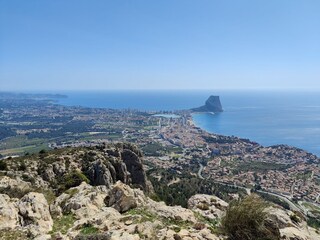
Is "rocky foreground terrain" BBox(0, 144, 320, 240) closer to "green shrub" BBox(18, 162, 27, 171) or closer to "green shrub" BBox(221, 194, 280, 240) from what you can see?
"green shrub" BBox(221, 194, 280, 240)

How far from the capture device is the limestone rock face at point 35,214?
1230 centimetres

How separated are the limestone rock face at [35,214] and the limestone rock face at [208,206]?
6893 millimetres

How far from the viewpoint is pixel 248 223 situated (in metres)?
10.4

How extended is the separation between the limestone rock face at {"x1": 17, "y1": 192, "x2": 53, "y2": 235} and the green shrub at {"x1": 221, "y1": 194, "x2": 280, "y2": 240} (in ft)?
23.0

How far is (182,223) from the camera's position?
11.8 meters

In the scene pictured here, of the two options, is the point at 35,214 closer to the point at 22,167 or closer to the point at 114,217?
the point at 114,217

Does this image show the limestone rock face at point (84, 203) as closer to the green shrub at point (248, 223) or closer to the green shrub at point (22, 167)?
the green shrub at point (248, 223)

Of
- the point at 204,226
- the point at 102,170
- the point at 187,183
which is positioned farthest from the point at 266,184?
the point at 204,226

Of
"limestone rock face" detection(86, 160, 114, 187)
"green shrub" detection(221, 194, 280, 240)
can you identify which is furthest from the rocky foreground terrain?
"limestone rock face" detection(86, 160, 114, 187)

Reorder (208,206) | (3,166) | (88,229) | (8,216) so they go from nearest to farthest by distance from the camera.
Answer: (88,229) → (8,216) → (208,206) → (3,166)

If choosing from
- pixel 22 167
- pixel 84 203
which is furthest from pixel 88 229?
pixel 22 167

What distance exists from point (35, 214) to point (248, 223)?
893 cm

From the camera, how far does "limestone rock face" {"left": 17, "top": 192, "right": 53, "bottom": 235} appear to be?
12.3 meters

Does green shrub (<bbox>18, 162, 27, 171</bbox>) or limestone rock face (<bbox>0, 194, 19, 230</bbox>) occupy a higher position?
limestone rock face (<bbox>0, 194, 19, 230</bbox>)
